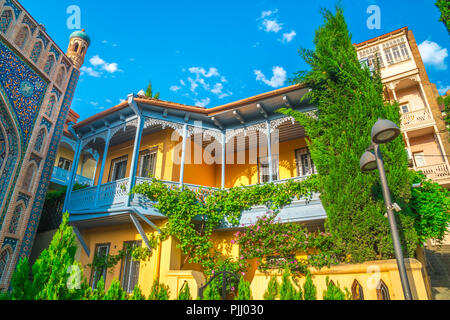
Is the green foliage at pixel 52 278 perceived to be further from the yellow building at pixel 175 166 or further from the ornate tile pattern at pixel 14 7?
the ornate tile pattern at pixel 14 7

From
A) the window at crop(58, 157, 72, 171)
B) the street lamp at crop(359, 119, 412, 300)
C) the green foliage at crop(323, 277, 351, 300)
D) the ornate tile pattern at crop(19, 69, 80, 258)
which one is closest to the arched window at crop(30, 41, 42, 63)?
the ornate tile pattern at crop(19, 69, 80, 258)

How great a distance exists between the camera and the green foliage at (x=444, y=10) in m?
9.46

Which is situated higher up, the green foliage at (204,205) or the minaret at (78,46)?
the minaret at (78,46)

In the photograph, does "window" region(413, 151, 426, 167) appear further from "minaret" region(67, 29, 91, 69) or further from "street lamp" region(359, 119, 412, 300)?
"minaret" region(67, 29, 91, 69)

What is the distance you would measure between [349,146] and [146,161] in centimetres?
812

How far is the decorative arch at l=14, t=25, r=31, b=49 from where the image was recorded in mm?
9109

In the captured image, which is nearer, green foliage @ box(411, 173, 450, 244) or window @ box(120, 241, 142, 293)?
green foliage @ box(411, 173, 450, 244)

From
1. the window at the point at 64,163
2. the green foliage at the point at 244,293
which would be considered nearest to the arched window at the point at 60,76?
the window at the point at 64,163

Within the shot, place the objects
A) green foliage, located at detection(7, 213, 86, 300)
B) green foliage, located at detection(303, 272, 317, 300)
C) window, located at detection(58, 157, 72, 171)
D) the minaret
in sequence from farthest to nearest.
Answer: window, located at detection(58, 157, 72, 171)
the minaret
green foliage, located at detection(303, 272, 317, 300)
green foliage, located at detection(7, 213, 86, 300)

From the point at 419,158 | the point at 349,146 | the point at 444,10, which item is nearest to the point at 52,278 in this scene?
the point at 349,146

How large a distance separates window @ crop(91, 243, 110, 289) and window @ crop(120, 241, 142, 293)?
80 cm

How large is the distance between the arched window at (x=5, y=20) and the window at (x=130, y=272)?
804 cm

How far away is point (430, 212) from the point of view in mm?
8180
